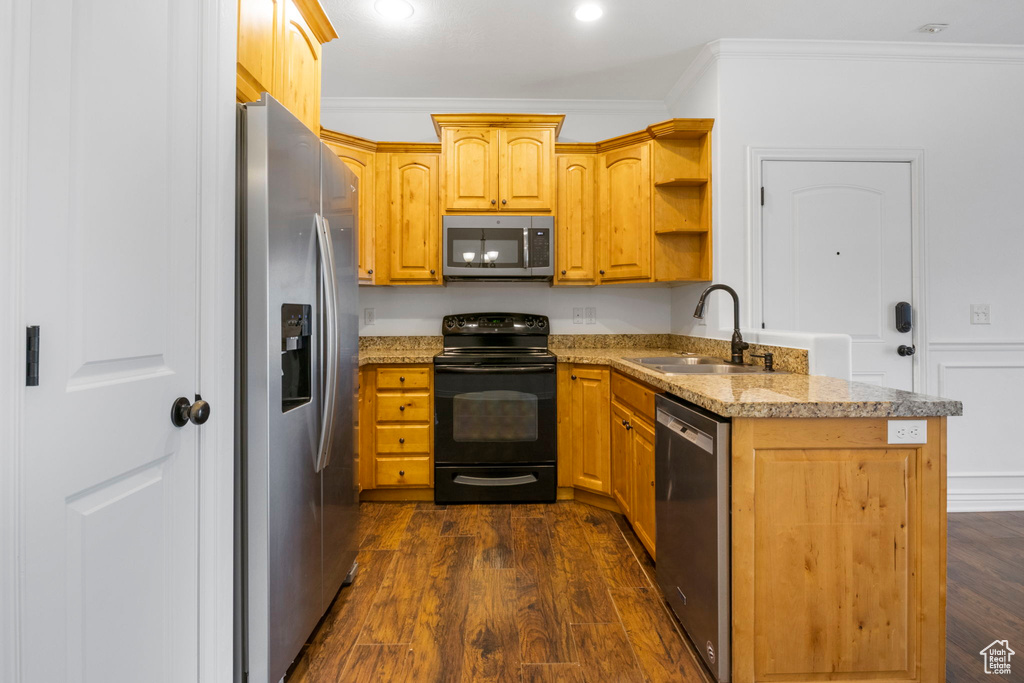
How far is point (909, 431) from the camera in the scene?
4.31 ft

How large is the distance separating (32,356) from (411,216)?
8.71 ft

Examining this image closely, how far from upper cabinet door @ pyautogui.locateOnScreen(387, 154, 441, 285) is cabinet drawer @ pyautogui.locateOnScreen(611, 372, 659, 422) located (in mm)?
1345

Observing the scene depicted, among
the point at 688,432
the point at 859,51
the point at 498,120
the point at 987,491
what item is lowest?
the point at 987,491

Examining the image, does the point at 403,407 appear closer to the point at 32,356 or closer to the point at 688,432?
the point at 688,432

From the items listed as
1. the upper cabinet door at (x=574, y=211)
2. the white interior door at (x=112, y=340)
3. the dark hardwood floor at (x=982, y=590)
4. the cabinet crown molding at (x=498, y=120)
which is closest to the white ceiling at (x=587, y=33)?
the cabinet crown molding at (x=498, y=120)

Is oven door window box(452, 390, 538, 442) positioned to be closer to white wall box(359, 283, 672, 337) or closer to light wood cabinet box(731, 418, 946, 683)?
white wall box(359, 283, 672, 337)

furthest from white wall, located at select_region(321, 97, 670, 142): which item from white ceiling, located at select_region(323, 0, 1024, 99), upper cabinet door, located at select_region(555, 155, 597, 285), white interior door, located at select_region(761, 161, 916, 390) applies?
white interior door, located at select_region(761, 161, 916, 390)

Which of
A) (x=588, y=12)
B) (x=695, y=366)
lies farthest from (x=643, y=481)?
(x=588, y=12)

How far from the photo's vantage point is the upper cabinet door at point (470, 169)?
316 centimetres

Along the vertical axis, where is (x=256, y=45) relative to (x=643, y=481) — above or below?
above

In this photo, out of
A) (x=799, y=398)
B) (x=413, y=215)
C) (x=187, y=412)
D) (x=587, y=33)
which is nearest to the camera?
(x=187, y=412)

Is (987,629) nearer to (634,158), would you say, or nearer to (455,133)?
(634,158)

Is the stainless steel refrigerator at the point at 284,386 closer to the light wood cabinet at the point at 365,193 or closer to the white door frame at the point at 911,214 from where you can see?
the light wood cabinet at the point at 365,193

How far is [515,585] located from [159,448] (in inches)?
57.3
